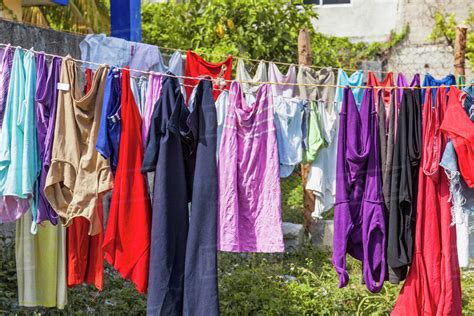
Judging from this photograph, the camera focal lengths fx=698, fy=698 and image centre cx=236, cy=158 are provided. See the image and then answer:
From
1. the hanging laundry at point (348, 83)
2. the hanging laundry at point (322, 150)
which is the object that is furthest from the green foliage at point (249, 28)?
the hanging laundry at point (322, 150)

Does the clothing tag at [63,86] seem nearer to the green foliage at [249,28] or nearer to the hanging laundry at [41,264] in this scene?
the hanging laundry at [41,264]

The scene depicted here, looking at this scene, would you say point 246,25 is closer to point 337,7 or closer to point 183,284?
point 337,7

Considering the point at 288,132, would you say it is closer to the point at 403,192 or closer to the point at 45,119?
the point at 403,192

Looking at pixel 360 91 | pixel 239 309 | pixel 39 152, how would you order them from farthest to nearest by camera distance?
pixel 239 309, pixel 360 91, pixel 39 152

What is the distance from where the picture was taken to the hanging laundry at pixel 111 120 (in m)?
4.16

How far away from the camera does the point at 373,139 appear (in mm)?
4609

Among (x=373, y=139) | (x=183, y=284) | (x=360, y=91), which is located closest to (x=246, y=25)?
(x=360, y=91)

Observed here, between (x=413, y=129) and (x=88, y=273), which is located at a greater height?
(x=413, y=129)

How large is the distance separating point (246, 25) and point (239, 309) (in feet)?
14.2

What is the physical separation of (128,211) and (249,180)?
82 centimetres

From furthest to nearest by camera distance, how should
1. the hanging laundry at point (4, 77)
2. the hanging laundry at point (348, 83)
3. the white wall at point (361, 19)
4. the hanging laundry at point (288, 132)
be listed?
the white wall at point (361, 19), the hanging laundry at point (348, 83), the hanging laundry at point (288, 132), the hanging laundry at point (4, 77)

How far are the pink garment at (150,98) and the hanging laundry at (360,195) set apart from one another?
123cm

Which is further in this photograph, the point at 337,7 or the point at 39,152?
the point at 337,7

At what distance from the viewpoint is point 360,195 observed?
181 inches
